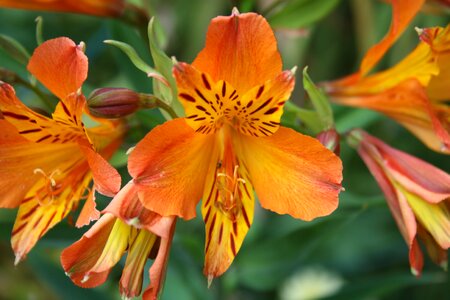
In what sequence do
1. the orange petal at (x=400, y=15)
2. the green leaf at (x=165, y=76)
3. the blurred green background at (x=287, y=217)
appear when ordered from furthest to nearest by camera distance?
the blurred green background at (x=287, y=217), the orange petal at (x=400, y=15), the green leaf at (x=165, y=76)

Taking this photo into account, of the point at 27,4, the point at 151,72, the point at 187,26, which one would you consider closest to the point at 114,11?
the point at 27,4

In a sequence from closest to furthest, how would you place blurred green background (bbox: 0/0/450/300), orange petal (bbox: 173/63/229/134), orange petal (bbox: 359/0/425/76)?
orange petal (bbox: 173/63/229/134)
orange petal (bbox: 359/0/425/76)
blurred green background (bbox: 0/0/450/300)

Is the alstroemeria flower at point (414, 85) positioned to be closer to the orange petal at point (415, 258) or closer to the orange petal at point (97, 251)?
the orange petal at point (415, 258)

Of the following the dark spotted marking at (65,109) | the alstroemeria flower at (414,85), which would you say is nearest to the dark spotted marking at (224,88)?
the dark spotted marking at (65,109)

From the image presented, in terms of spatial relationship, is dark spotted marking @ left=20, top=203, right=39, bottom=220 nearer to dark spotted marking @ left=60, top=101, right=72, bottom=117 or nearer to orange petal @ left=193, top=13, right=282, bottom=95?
dark spotted marking @ left=60, top=101, right=72, bottom=117

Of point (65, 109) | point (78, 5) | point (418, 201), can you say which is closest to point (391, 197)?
point (418, 201)

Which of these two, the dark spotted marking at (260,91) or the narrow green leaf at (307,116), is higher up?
the dark spotted marking at (260,91)

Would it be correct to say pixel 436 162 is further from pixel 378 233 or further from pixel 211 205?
pixel 211 205

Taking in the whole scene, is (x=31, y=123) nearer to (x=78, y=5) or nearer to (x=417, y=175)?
(x=78, y=5)

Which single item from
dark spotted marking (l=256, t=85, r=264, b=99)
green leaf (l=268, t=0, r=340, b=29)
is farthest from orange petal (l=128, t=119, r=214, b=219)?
green leaf (l=268, t=0, r=340, b=29)
